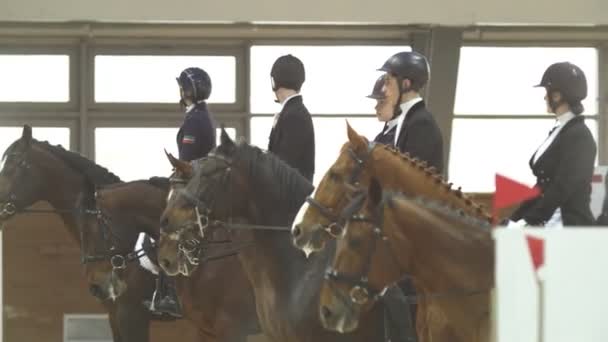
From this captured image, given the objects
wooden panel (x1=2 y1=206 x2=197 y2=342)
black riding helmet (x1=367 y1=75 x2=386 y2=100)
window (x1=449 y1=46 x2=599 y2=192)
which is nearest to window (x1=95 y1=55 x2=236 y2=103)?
wooden panel (x1=2 y1=206 x2=197 y2=342)

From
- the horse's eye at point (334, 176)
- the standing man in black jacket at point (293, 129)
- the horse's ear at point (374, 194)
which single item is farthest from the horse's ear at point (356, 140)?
the standing man in black jacket at point (293, 129)

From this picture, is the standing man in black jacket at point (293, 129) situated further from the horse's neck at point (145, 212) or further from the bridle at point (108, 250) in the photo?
the bridle at point (108, 250)

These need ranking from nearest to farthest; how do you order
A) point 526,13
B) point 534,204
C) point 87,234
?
point 534,204, point 87,234, point 526,13

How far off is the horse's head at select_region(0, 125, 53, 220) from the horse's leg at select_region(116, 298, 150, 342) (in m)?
0.80

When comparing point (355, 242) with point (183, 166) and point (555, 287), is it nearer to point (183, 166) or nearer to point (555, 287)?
point (555, 287)

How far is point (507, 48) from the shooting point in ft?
31.0

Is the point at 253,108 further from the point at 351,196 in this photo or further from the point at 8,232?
the point at 351,196

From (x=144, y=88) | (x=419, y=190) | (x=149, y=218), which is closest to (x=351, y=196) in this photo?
(x=419, y=190)

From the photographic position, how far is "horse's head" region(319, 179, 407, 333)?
3842mm

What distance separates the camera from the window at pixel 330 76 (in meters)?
9.33

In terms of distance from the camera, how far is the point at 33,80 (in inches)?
364

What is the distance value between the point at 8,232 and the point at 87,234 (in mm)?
2208

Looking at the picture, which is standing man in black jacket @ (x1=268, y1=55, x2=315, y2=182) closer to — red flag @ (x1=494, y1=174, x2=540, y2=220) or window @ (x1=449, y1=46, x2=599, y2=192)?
red flag @ (x1=494, y1=174, x2=540, y2=220)

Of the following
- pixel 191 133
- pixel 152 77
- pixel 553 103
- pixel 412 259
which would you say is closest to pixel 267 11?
pixel 152 77
